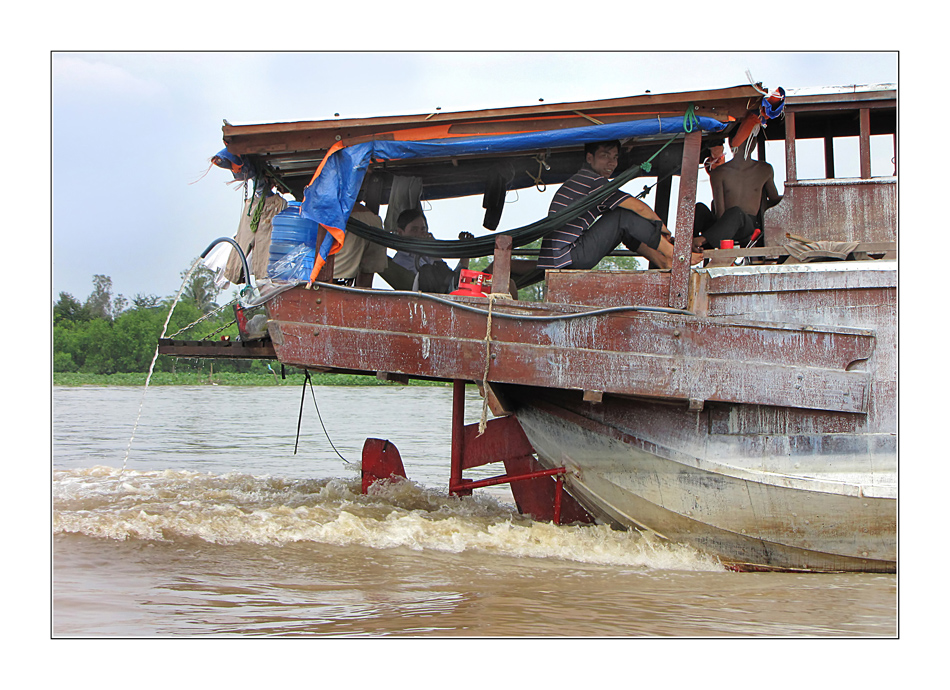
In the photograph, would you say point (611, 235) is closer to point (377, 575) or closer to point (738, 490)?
point (738, 490)

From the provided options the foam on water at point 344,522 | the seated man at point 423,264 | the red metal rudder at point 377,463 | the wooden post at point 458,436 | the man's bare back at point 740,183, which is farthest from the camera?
the red metal rudder at point 377,463

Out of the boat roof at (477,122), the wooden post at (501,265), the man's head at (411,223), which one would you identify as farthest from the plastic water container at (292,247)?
the wooden post at (501,265)

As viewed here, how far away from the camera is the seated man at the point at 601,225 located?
4.98 meters

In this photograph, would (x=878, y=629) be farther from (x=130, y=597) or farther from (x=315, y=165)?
(x=315, y=165)

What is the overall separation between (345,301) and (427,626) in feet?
6.95

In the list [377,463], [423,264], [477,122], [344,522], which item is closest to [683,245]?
[477,122]

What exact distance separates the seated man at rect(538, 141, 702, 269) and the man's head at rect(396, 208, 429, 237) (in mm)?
1298

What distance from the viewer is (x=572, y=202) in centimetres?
507

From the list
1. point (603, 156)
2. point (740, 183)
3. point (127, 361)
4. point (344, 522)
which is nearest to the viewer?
point (603, 156)

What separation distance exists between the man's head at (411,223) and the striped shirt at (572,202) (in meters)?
1.29

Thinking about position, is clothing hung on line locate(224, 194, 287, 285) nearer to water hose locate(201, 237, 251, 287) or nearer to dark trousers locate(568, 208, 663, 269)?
water hose locate(201, 237, 251, 287)

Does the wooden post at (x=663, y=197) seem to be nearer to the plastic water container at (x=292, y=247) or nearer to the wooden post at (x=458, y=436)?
the wooden post at (x=458, y=436)

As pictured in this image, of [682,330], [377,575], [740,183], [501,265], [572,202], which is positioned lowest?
[377,575]

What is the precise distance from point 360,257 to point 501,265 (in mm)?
1180
